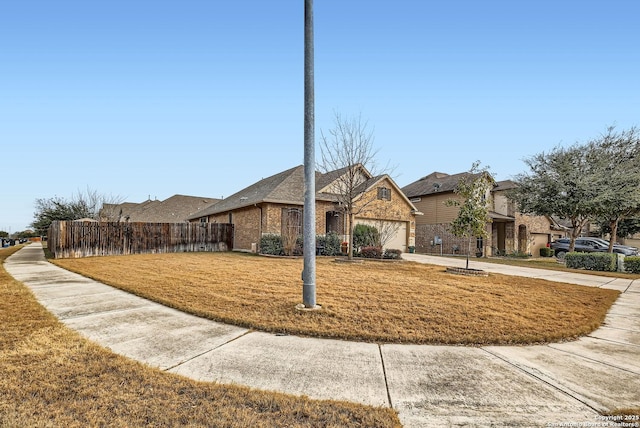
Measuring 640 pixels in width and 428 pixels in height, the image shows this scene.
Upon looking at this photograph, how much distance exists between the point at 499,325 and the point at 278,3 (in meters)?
7.41

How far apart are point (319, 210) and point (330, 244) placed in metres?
2.69

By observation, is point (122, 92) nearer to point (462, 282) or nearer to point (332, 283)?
point (332, 283)

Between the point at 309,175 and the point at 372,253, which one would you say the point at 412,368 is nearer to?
the point at 309,175

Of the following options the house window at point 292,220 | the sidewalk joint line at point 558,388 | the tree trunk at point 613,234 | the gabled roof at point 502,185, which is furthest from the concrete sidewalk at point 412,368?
the gabled roof at point 502,185

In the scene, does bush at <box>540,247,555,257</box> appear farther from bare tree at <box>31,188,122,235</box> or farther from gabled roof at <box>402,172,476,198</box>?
bare tree at <box>31,188,122,235</box>

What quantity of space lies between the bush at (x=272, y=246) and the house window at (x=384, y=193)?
838 centimetres

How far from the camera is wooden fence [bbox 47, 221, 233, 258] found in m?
16.5

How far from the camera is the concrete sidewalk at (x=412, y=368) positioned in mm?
2545

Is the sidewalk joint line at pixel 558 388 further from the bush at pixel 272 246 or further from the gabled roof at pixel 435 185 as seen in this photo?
the gabled roof at pixel 435 185

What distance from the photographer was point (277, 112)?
13.2 meters

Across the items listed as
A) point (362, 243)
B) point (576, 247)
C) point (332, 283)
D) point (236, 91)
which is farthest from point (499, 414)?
point (576, 247)

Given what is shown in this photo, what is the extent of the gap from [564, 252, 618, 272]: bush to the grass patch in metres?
17.7

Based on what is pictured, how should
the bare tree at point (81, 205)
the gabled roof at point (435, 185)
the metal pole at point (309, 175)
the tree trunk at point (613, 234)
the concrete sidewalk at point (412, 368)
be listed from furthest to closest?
the bare tree at point (81, 205)
the gabled roof at point (435, 185)
the tree trunk at point (613, 234)
the metal pole at point (309, 175)
the concrete sidewalk at point (412, 368)

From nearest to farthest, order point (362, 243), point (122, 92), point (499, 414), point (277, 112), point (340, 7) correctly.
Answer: point (499, 414) < point (340, 7) < point (277, 112) < point (122, 92) < point (362, 243)
